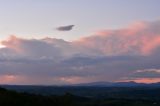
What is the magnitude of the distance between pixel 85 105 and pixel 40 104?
12099 centimetres

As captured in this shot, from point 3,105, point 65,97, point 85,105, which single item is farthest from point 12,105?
point 85,105

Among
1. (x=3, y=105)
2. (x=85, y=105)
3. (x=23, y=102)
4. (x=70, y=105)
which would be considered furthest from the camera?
(x=85, y=105)

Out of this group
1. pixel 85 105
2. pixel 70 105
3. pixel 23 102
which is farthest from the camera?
pixel 85 105

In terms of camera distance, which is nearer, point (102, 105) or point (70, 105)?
point (70, 105)

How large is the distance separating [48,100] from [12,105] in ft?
29.7

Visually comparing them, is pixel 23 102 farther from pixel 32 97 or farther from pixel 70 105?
pixel 70 105

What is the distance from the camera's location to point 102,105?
198 m

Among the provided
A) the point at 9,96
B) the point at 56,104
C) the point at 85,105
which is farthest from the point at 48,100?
the point at 85,105

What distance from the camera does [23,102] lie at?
2623 inches

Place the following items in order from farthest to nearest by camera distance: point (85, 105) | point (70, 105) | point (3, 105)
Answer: point (85, 105), point (70, 105), point (3, 105)

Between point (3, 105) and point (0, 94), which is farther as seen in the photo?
point (0, 94)

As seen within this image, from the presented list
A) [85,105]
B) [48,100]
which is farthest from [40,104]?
[85,105]

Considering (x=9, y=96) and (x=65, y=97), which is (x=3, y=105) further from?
(x=65, y=97)

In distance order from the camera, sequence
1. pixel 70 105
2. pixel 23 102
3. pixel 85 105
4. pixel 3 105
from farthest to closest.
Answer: pixel 85 105 → pixel 70 105 → pixel 23 102 → pixel 3 105
